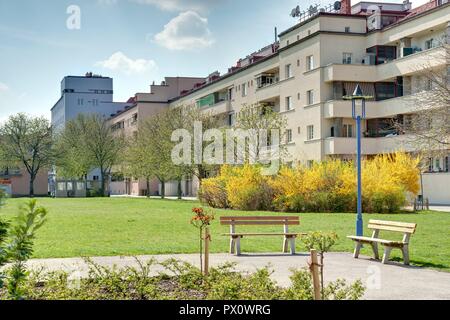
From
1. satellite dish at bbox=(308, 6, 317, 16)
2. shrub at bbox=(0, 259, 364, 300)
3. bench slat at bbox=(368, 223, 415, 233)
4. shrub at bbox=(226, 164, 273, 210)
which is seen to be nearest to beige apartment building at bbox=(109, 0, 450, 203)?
satellite dish at bbox=(308, 6, 317, 16)

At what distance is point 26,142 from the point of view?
277ft

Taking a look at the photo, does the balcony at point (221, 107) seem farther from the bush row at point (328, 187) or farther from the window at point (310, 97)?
the bush row at point (328, 187)

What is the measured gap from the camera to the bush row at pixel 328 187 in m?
36.2

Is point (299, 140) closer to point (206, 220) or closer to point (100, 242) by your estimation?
point (100, 242)

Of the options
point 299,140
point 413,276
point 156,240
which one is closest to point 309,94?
point 299,140

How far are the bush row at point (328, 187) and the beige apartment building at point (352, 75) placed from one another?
9296mm

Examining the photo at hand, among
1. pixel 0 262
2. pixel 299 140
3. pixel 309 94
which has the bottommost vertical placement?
pixel 0 262

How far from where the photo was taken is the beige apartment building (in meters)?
47.4

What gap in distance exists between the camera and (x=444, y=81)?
2956 cm

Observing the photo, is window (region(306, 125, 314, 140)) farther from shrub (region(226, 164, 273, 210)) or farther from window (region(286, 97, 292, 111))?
shrub (region(226, 164, 273, 210))

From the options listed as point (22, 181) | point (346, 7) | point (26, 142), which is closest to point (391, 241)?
point (346, 7)

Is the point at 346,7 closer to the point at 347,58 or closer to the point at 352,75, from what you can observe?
the point at 347,58

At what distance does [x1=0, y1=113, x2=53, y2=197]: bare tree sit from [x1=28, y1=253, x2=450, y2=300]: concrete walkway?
7148 cm
